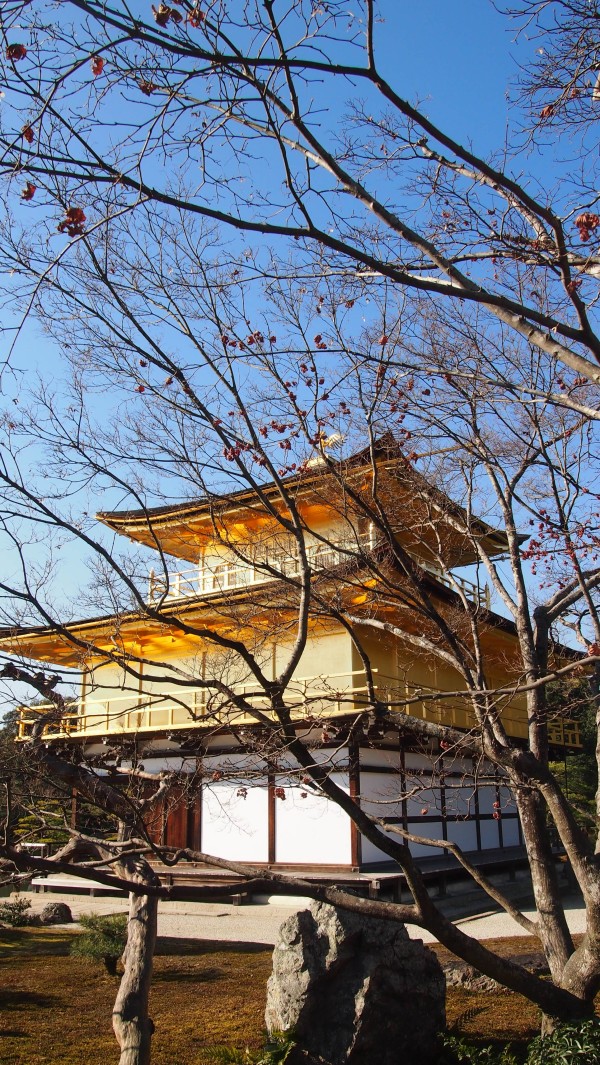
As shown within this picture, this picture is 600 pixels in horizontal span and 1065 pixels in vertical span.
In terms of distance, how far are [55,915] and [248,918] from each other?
3405 mm

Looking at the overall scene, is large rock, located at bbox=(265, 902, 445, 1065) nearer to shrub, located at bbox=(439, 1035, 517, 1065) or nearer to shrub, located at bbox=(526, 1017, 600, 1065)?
shrub, located at bbox=(439, 1035, 517, 1065)

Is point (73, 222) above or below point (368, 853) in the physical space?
above

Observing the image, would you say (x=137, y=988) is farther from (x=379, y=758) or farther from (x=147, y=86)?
(x=379, y=758)

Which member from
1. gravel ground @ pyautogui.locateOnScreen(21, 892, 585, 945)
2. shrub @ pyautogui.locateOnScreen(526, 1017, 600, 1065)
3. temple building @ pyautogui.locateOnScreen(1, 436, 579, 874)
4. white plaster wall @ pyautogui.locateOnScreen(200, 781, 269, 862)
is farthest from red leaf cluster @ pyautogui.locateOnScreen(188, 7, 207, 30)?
white plaster wall @ pyautogui.locateOnScreen(200, 781, 269, 862)

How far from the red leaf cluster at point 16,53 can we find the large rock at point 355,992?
6539mm

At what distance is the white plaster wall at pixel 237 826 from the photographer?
15797mm

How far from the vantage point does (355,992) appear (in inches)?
250

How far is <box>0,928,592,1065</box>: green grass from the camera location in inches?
272

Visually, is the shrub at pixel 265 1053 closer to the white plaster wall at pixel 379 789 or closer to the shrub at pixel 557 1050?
the shrub at pixel 557 1050

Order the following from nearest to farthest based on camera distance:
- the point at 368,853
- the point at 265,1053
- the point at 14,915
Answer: the point at 265,1053
the point at 14,915
the point at 368,853

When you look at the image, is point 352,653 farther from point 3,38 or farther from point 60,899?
point 3,38

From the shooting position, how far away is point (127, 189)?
3795 mm

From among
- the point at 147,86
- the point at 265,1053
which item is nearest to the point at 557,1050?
the point at 265,1053

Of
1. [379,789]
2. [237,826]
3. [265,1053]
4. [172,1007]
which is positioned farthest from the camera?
[237,826]
